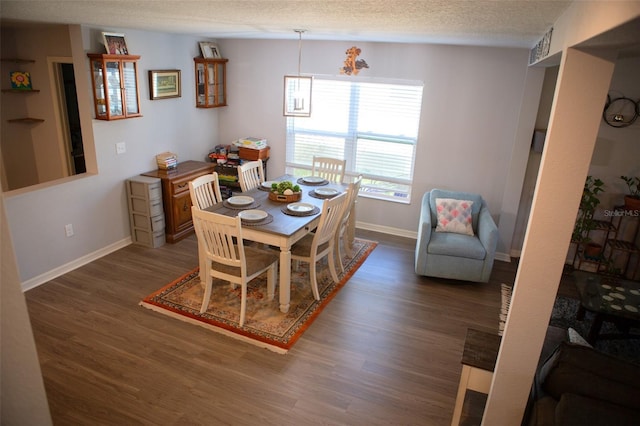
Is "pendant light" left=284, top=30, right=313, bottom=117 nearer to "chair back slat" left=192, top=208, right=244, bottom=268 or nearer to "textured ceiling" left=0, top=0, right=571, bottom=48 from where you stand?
"textured ceiling" left=0, top=0, right=571, bottom=48

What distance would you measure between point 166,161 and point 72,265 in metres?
1.62

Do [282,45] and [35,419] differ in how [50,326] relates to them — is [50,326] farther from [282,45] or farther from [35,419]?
[282,45]

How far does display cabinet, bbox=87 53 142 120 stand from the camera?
4225 mm

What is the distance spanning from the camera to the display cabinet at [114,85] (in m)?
4.23

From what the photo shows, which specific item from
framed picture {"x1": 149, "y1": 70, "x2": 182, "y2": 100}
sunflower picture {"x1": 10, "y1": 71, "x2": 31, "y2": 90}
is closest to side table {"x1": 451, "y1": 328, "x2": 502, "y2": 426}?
framed picture {"x1": 149, "y1": 70, "x2": 182, "y2": 100}

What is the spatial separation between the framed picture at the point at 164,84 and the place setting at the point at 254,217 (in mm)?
2255

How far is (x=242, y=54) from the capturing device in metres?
5.98

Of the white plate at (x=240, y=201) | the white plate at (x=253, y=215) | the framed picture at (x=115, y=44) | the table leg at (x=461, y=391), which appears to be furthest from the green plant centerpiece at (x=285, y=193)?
the table leg at (x=461, y=391)

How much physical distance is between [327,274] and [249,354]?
151cm

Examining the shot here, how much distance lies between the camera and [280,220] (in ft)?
12.4

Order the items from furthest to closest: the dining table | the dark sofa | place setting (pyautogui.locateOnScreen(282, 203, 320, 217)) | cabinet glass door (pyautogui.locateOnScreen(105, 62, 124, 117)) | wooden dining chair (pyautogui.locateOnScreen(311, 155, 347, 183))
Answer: wooden dining chair (pyautogui.locateOnScreen(311, 155, 347, 183)) → cabinet glass door (pyautogui.locateOnScreen(105, 62, 124, 117)) → place setting (pyautogui.locateOnScreen(282, 203, 320, 217)) → the dining table → the dark sofa

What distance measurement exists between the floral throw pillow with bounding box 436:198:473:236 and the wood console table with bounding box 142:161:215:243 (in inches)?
121

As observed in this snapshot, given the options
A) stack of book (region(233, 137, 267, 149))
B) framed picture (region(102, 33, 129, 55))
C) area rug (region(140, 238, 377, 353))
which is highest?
framed picture (region(102, 33, 129, 55))

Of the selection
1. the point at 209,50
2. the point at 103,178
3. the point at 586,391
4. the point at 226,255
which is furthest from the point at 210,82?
the point at 586,391
